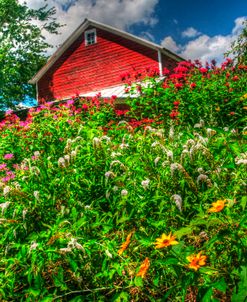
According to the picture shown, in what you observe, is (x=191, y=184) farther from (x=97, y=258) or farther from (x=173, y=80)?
(x=173, y=80)

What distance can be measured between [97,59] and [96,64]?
304 mm

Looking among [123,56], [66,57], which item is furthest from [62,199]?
[66,57]

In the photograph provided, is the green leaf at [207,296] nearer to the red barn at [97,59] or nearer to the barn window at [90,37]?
the red barn at [97,59]

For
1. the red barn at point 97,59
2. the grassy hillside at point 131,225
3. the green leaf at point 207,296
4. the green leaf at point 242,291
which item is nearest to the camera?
the green leaf at point 207,296

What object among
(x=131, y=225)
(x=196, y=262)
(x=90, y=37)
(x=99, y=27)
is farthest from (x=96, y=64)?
(x=196, y=262)

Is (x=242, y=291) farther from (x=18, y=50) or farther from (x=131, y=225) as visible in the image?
(x=18, y=50)

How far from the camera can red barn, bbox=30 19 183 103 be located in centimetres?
2052

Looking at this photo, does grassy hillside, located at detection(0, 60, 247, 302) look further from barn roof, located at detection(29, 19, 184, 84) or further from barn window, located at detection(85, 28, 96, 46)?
barn window, located at detection(85, 28, 96, 46)

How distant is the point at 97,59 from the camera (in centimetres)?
2195

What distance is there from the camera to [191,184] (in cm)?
251

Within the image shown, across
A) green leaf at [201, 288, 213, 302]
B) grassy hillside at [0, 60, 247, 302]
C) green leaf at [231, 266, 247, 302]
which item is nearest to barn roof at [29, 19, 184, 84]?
grassy hillside at [0, 60, 247, 302]

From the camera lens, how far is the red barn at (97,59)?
2052 centimetres

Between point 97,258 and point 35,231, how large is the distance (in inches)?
23.2

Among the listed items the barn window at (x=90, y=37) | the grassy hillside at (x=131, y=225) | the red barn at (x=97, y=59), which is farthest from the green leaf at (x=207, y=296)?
the barn window at (x=90, y=37)
